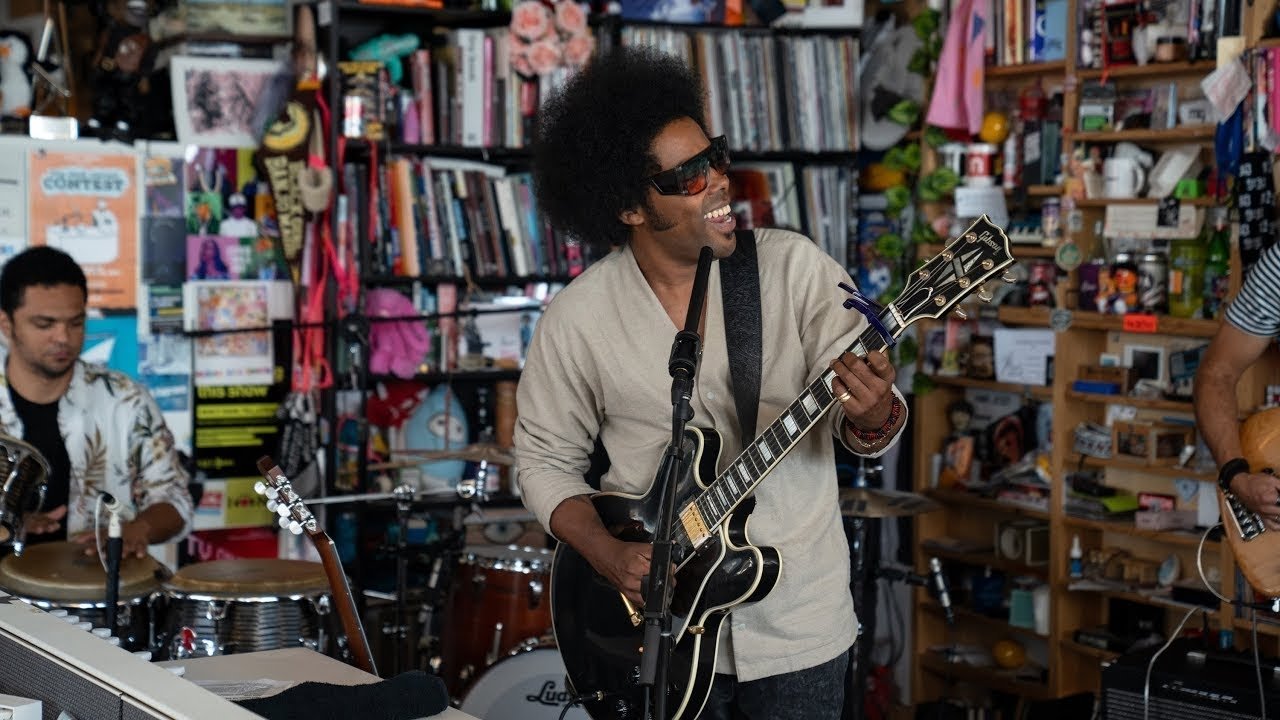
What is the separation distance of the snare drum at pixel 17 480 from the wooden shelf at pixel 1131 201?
9.46 feet

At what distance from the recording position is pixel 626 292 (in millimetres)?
2572

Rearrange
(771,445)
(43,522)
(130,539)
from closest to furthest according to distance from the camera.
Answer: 1. (771,445)
2. (130,539)
3. (43,522)

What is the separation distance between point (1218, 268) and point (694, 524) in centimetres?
229

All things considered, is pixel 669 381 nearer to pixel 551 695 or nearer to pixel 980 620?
pixel 551 695

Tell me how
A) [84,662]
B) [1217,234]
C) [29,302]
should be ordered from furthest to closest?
[1217,234] → [29,302] → [84,662]

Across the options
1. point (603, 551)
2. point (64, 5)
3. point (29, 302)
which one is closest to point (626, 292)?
point (603, 551)

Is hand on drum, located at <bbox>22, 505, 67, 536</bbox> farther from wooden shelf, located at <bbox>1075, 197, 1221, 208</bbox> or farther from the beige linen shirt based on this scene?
wooden shelf, located at <bbox>1075, 197, 1221, 208</bbox>

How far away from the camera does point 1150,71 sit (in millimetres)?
4301

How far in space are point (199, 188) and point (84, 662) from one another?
3244 mm

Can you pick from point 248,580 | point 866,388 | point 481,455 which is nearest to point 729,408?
point 866,388

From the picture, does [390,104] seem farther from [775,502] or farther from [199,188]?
[775,502]

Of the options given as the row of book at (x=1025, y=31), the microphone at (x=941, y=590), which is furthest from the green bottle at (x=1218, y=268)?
the microphone at (x=941, y=590)

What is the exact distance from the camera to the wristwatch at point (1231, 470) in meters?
3.29

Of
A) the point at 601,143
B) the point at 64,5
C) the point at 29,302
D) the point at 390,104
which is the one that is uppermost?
the point at 64,5
